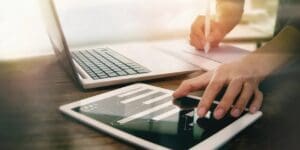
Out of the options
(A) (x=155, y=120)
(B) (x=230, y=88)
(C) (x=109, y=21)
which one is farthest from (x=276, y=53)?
(C) (x=109, y=21)

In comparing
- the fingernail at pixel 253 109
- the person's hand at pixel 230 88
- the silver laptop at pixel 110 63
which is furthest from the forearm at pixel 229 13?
the fingernail at pixel 253 109

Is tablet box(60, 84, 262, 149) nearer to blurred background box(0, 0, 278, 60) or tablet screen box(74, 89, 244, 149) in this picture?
tablet screen box(74, 89, 244, 149)

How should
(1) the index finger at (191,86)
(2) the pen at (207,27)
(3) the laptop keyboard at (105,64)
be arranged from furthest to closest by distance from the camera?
(2) the pen at (207,27) < (3) the laptop keyboard at (105,64) < (1) the index finger at (191,86)

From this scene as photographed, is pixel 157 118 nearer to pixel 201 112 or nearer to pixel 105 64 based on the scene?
pixel 201 112

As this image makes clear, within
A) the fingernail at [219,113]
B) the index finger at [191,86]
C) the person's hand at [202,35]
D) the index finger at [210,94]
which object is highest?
the index finger at [210,94]

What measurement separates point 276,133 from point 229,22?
42cm

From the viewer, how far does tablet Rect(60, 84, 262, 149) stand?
312 millimetres

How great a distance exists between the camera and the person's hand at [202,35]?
0.70 m

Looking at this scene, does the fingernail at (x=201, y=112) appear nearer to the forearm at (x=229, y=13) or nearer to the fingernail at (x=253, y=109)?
the fingernail at (x=253, y=109)

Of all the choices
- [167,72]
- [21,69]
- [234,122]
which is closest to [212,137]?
[234,122]

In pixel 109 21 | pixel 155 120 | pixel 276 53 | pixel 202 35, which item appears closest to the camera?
pixel 155 120

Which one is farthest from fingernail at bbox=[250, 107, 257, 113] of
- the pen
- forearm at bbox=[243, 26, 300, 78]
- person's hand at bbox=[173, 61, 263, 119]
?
the pen

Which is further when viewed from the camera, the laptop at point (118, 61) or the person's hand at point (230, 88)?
the laptop at point (118, 61)

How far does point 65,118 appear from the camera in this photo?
38 cm
